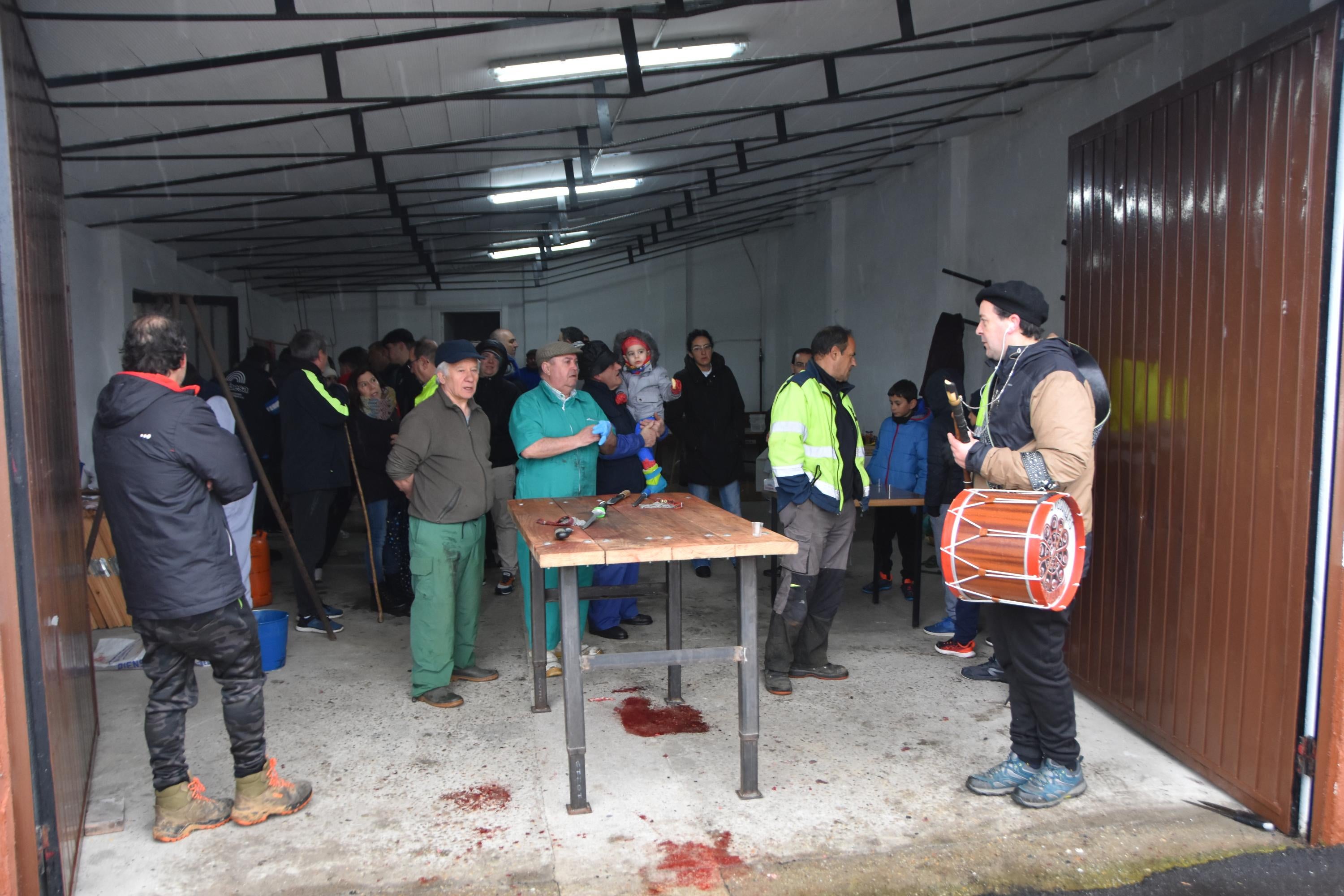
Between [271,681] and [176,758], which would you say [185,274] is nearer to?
[271,681]

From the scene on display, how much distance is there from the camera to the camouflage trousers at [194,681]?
2840 millimetres

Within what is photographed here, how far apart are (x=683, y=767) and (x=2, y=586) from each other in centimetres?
219

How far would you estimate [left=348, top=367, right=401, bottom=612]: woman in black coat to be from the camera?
572 cm

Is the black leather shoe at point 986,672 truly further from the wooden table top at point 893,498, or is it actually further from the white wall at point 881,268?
the white wall at point 881,268

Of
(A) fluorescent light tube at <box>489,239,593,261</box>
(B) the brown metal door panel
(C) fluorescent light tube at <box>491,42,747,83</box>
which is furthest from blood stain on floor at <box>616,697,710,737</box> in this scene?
(A) fluorescent light tube at <box>489,239,593,261</box>

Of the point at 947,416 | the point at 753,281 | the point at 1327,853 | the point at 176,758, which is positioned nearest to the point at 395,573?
the point at 176,758

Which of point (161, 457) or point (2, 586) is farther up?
point (161, 457)

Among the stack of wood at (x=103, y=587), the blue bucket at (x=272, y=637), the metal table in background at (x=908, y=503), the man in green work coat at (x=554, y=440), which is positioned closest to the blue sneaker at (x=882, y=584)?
the metal table in background at (x=908, y=503)

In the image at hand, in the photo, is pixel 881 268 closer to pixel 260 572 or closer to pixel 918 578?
pixel 918 578

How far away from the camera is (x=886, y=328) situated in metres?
10.4

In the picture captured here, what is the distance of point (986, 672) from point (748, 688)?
5.42 ft

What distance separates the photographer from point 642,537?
10.5 ft

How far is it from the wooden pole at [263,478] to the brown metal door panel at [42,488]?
0.84m

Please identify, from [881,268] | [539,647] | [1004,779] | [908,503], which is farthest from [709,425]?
[881,268]
